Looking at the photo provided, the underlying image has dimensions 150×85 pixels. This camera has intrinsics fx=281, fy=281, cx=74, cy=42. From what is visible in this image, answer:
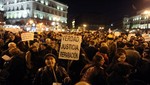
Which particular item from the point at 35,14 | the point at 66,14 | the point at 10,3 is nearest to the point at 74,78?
the point at 35,14

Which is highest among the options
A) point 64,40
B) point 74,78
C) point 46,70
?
point 64,40

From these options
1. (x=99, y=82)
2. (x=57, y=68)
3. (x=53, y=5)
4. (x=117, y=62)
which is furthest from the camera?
(x=53, y=5)

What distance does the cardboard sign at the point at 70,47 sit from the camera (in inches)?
300

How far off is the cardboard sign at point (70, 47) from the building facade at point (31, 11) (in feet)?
245

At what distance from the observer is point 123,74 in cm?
635

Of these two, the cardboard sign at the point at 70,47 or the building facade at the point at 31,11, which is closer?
the cardboard sign at the point at 70,47

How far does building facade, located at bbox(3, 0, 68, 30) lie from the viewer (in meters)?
86.9

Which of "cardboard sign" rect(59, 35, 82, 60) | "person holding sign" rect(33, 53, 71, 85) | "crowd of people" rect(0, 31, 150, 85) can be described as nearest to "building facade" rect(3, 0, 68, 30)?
"crowd of people" rect(0, 31, 150, 85)

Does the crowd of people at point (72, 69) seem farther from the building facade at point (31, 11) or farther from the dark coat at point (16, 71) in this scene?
the building facade at point (31, 11)

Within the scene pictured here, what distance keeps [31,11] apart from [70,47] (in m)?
80.7

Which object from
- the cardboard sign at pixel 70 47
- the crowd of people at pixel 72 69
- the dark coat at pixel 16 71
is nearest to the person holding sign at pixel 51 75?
the crowd of people at pixel 72 69

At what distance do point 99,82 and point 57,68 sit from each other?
42.2 inches

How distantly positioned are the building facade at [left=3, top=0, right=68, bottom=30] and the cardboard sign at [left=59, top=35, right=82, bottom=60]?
74.7 metres

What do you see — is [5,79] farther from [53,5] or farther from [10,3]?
[53,5]
